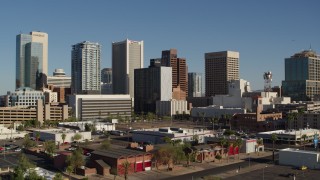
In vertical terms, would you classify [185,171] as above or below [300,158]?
below

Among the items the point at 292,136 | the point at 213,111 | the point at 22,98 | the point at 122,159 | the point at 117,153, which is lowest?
the point at 122,159

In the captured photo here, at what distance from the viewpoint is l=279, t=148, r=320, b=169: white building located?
5806 cm

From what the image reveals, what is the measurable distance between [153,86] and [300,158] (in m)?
135

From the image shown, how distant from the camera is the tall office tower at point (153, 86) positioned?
18950 cm

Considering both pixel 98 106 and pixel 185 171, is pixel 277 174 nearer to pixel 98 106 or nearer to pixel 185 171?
pixel 185 171

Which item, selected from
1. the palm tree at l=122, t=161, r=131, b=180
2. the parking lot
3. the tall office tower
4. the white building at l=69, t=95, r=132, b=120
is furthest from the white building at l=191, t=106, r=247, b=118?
the palm tree at l=122, t=161, r=131, b=180

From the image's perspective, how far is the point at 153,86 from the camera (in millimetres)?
192250

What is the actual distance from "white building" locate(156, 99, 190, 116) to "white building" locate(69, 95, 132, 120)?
20.1 m

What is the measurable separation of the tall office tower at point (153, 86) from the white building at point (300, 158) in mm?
129186

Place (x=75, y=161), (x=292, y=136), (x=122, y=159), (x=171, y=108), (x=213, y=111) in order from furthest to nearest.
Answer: (x=171, y=108), (x=213, y=111), (x=292, y=136), (x=122, y=159), (x=75, y=161)

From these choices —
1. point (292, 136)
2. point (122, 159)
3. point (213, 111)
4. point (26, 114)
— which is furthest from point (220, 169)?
point (213, 111)

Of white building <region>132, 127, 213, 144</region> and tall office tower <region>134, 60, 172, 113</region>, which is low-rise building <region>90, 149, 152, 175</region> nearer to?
white building <region>132, 127, 213, 144</region>

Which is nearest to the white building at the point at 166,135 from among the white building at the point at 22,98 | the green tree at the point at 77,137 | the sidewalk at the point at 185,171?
the green tree at the point at 77,137

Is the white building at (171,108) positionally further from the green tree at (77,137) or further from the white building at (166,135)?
the green tree at (77,137)
